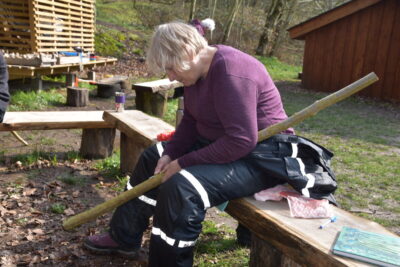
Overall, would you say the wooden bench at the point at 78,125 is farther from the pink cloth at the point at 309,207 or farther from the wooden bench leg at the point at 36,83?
the wooden bench leg at the point at 36,83

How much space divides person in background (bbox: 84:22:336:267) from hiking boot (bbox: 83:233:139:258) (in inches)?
25.2

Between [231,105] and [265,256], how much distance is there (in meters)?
0.97

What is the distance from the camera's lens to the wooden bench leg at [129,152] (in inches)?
180

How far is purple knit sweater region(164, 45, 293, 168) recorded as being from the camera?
2271 mm

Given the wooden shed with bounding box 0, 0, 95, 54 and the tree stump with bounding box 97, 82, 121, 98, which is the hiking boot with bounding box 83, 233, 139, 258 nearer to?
the tree stump with bounding box 97, 82, 121, 98

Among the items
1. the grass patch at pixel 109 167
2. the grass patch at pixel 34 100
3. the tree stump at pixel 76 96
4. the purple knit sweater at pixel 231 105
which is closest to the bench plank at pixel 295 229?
the purple knit sweater at pixel 231 105

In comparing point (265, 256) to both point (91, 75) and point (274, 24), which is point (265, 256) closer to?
point (91, 75)

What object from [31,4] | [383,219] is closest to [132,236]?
[383,219]

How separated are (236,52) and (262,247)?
3.98 ft

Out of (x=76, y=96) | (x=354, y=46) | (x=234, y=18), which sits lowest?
(x=76, y=96)

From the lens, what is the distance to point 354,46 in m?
12.7

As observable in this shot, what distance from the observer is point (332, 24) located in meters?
13.3

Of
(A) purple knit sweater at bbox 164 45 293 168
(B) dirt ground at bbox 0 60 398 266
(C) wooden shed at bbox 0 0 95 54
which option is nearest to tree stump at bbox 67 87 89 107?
(C) wooden shed at bbox 0 0 95 54

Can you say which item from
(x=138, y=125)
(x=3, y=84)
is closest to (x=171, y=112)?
(x=138, y=125)
